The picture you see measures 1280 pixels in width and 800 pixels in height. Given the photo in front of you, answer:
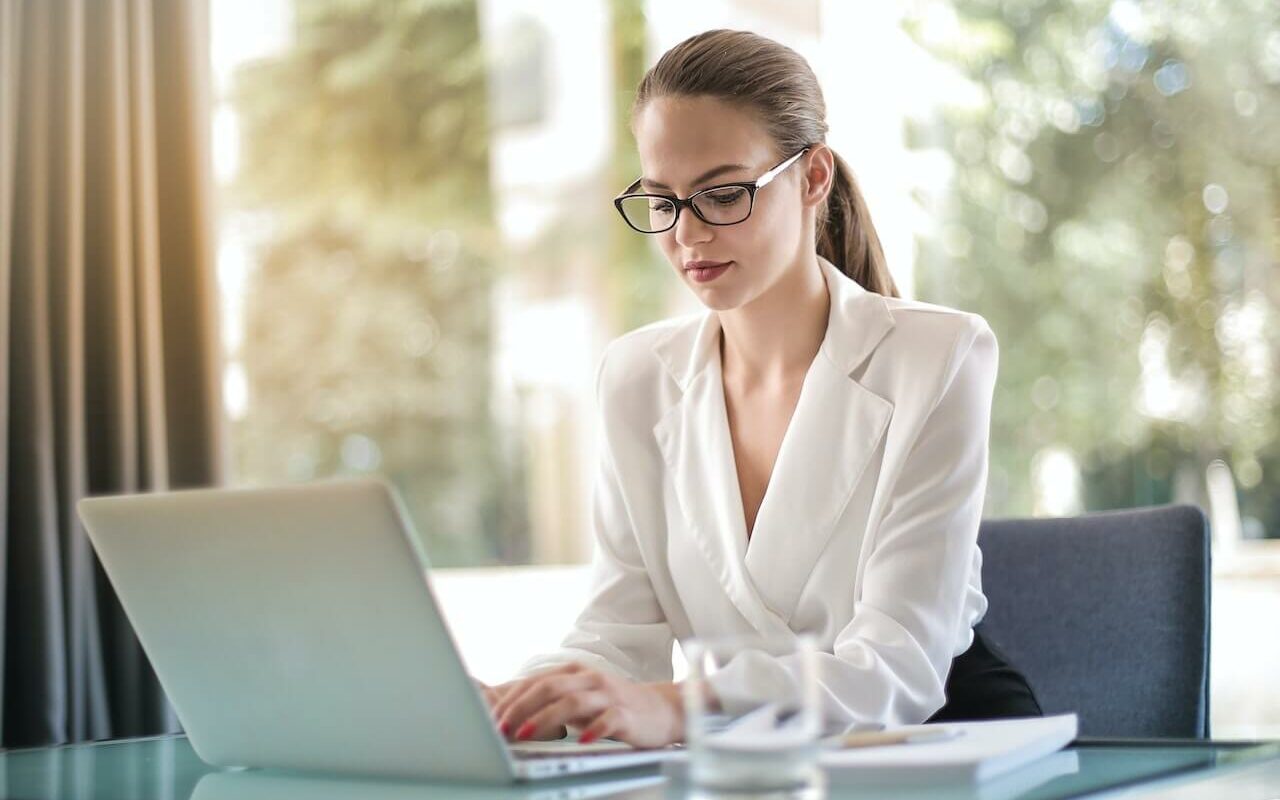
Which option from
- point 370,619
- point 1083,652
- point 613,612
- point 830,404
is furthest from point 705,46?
point 370,619

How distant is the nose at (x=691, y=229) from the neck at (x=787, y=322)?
0.17 meters

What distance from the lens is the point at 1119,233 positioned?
3008mm

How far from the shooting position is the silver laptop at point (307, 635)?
0.92m

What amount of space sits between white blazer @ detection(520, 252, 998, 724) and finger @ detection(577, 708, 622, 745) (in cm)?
28

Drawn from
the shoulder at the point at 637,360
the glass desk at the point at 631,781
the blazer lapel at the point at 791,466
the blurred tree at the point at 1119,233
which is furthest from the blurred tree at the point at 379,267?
the glass desk at the point at 631,781

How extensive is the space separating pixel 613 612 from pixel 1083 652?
0.54 metres

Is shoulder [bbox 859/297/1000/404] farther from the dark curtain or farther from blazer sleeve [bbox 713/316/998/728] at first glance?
the dark curtain

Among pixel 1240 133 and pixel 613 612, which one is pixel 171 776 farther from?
pixel 1240 133

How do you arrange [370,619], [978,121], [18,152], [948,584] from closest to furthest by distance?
[370,619]
[948,584]
[18,152]
[978,121]

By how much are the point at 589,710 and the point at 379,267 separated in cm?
227

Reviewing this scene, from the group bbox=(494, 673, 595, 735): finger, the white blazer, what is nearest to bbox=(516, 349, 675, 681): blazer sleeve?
the white blazer

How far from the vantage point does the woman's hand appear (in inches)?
43.6

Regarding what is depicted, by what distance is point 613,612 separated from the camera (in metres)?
1.65

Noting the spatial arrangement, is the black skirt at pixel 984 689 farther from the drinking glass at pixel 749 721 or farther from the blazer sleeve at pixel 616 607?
the drinking glass at pixel 749 721
